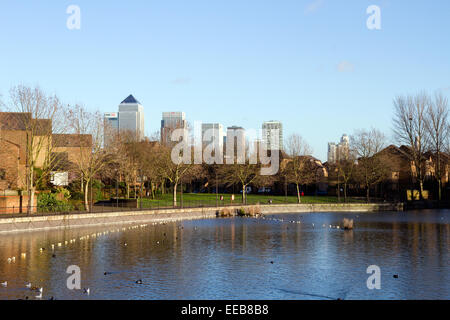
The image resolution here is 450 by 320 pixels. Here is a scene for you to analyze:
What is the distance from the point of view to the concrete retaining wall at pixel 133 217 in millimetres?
45769

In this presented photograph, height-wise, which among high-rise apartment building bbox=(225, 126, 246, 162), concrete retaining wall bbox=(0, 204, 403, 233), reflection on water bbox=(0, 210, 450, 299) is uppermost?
high-rise apartment building bbox=(225, 126, 246, 162)

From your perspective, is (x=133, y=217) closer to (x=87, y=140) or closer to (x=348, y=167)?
(x=87, y=140)

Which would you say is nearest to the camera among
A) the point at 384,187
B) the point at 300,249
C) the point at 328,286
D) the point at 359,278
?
the point at 328,286

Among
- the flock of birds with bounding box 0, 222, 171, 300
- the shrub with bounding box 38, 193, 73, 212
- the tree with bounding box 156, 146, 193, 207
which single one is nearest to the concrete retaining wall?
the flock of birds with bounding box 0, 222, 171, 300

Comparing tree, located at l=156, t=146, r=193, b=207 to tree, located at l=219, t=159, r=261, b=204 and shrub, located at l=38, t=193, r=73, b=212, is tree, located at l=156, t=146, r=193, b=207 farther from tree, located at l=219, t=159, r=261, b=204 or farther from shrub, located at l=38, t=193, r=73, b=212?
shrub, located at l=38, t=193, r=73, b=212

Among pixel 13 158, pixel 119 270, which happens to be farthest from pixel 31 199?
pixel 119 270

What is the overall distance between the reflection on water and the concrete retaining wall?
2.47 metres

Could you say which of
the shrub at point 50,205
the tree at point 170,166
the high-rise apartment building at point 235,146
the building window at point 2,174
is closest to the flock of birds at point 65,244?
the shrub at point 50,205

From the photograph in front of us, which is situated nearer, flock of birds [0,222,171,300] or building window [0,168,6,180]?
flock of birds [0,222,171,300]

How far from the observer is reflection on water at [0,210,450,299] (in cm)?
2267

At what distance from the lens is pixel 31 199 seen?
172 ft

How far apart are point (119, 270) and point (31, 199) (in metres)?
28.5

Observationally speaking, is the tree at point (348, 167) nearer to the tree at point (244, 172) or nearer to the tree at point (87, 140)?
the tree at point (244, 172)
